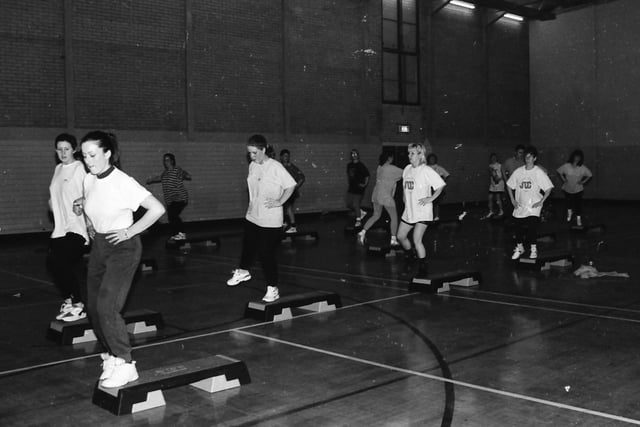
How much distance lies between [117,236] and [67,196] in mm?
2628

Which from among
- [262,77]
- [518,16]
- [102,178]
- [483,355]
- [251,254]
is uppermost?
[518,16]

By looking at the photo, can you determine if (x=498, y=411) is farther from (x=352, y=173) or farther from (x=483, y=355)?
(x=352, y=173)

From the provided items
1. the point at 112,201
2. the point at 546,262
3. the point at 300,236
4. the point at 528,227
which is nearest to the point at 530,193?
the point at 528,227

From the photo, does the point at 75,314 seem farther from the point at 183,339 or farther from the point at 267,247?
the point at 267,247

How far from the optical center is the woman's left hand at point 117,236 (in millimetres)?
4758

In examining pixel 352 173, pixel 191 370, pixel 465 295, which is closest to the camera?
pixel 191 370

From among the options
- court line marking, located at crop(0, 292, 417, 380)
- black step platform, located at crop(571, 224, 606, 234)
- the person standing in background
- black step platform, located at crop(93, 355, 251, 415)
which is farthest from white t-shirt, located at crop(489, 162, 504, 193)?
black step platform, located at crop(93, 355, 251, 415)

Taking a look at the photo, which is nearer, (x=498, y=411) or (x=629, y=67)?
(x=498, y=411)

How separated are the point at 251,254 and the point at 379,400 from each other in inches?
155

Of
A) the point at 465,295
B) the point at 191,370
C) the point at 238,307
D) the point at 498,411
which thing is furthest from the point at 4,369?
the point at 465,295

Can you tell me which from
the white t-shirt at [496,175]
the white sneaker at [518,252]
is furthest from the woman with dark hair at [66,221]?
the white t-shirt at [496,175]

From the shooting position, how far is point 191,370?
16.8ft

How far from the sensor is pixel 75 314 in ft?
24.4

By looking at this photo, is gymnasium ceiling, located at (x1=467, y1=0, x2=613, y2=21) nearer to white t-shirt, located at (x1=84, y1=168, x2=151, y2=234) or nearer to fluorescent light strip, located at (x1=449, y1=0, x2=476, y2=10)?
fluorescent light strip, located at (x1=449, y1=0, x2=476, y2=10)
